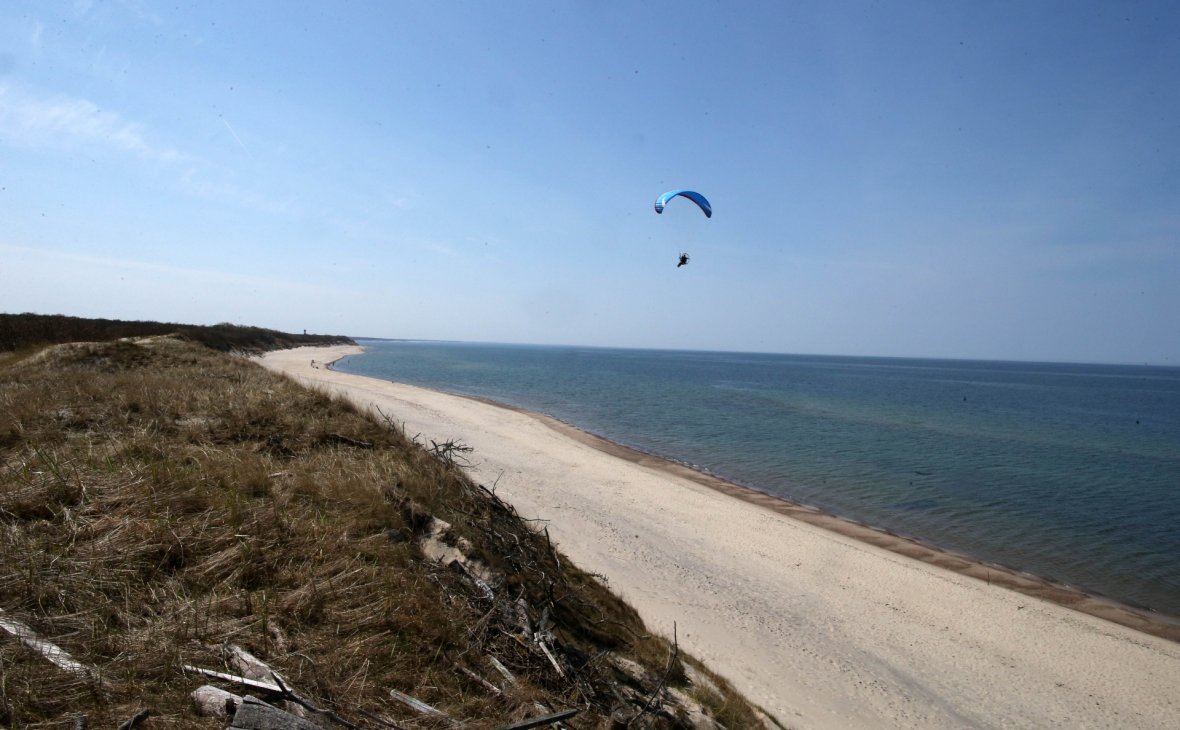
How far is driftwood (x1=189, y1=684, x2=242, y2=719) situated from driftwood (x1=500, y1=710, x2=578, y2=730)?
1.49 metres

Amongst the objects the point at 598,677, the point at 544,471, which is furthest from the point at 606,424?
the point at 598,677

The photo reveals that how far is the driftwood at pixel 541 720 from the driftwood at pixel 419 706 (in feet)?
1.25

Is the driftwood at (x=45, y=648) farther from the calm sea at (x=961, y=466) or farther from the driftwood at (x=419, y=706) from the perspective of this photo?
the calm sea at (x=961, y=466)

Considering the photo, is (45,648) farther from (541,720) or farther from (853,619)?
(853,619)

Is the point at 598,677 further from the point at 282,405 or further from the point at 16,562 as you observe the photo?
the point at 282,405

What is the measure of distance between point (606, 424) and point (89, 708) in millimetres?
31634

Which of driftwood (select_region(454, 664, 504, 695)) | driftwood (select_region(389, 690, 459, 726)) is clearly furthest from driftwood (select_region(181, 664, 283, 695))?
driftwood (select_region(454, 664, 504, 695))

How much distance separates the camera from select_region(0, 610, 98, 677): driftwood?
291 centimetres

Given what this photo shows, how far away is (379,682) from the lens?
11.5 ft

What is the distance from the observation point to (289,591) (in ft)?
13.7

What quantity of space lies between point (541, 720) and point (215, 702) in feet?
6.02

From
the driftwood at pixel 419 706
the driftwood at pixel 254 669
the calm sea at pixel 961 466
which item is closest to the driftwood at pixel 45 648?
the driftwood at pixel 254 669

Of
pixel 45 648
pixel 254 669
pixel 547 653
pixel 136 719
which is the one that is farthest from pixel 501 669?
pixel 45 648

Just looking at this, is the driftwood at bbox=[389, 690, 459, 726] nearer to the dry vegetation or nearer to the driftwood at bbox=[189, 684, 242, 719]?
the dry vegetation
